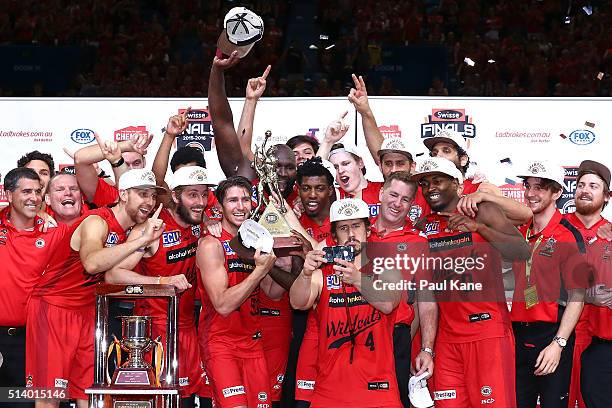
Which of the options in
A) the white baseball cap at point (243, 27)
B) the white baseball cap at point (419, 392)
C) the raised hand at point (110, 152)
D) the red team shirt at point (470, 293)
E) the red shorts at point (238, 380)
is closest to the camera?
the red shorts at point (238, 380)

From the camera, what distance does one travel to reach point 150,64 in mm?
15000

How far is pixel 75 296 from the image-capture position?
840cm

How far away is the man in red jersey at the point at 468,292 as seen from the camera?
7.75 metres

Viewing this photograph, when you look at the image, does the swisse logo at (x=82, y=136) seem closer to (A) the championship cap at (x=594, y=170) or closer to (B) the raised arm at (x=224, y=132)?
(B) the raised arm at (x=224, y=132)

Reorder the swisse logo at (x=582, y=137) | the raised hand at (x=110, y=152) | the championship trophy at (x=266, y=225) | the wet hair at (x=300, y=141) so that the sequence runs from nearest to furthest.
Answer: the championship trophy at (x=266, y=225) < the raised hand at (x=110, y=152) < the wet hair at (x=300, y=141) < the swisse logo at (x=582, y=137)

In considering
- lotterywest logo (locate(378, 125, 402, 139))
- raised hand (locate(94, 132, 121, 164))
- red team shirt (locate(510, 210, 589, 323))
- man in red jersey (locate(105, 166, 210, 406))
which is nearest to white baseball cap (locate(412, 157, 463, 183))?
red team shirt (locate(510, 210, 589, 323))

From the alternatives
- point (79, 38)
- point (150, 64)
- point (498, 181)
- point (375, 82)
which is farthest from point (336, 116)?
point (79, 38)

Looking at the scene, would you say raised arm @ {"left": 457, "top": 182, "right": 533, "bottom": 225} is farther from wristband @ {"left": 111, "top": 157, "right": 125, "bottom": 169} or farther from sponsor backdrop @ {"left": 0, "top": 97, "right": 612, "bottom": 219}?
wristband @ {"left": 111, "top": 157, "right": 125, "bottom": 169}

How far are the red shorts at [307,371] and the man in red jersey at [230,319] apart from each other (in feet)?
0.77

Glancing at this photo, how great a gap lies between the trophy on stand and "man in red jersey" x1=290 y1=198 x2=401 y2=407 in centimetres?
92

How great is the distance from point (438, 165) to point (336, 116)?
7.84 feet

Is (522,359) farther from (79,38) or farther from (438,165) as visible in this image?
(79,38)

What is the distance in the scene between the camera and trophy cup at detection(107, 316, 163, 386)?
7.02 metres

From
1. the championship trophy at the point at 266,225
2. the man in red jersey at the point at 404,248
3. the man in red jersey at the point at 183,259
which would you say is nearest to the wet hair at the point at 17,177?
the man in red jersey at the point at 183,259
